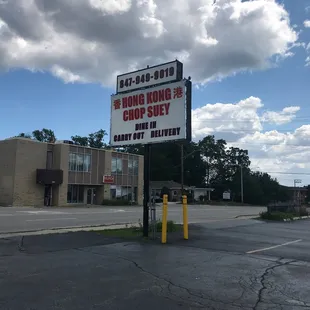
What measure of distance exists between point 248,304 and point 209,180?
102 meters

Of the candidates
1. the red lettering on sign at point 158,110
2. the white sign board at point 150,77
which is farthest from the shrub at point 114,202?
the red lettering on sign at point 158,110

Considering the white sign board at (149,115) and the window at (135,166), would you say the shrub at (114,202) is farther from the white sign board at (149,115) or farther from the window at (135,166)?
the white sign board at (149,115)

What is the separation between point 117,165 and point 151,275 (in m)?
45.9

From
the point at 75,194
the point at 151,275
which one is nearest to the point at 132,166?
the point at 75,194

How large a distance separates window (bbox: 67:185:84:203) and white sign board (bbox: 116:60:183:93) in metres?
34.3

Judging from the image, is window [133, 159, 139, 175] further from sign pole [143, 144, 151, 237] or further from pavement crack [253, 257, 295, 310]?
pavement crack [253, 257, 295, 310]

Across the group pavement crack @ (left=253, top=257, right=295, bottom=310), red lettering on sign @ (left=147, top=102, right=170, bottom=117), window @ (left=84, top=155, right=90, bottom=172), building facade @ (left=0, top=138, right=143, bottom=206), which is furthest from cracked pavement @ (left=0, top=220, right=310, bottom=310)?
window @ (left=84, top=155, right=90, bottom=172)

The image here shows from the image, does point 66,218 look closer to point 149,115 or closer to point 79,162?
point 149,115

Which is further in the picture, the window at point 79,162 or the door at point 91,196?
the door at point 91,196

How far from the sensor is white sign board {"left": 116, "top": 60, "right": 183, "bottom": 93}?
39.0 feet

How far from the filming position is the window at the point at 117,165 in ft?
170

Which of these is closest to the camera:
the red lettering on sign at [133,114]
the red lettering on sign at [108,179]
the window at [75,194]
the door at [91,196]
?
the red lettering on sign at [133,114]

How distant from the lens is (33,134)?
97750 mm

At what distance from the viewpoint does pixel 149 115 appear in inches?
488
